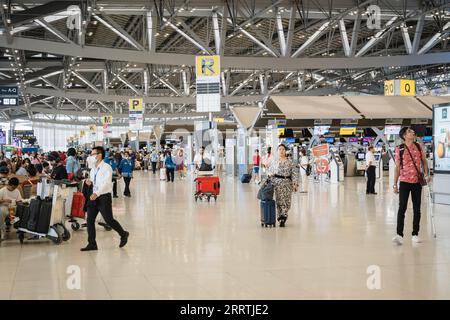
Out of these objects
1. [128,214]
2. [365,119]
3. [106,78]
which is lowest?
[128,214]

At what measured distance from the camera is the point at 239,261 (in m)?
8.62

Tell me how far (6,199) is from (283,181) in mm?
5092

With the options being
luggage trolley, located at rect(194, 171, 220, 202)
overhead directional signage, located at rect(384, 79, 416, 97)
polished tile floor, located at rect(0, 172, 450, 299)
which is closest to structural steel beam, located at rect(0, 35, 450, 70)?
overhead directional signage, located at rect(384, 79, 416, 97)

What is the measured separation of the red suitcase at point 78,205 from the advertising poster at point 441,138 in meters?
8.31

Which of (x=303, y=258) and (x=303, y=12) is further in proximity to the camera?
(x=303, y=12)

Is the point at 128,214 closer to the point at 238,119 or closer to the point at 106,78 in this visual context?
the point at 238,119

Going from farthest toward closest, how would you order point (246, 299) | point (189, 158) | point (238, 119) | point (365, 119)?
point (189, 158) → point (238, 119) → point (365, 119) → point (246, 299)

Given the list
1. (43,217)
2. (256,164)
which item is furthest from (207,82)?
(43,217)

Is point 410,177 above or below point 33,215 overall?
above

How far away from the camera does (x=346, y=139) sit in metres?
48.0

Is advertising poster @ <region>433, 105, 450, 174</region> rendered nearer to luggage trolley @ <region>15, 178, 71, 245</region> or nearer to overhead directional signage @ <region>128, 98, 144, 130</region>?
luggage trolley @ <region>15, 178, 71, 245</region>

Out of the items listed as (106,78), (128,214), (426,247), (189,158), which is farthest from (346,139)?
(426,247)

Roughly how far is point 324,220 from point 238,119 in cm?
1767

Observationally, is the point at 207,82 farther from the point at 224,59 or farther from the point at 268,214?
the point at 268,214
